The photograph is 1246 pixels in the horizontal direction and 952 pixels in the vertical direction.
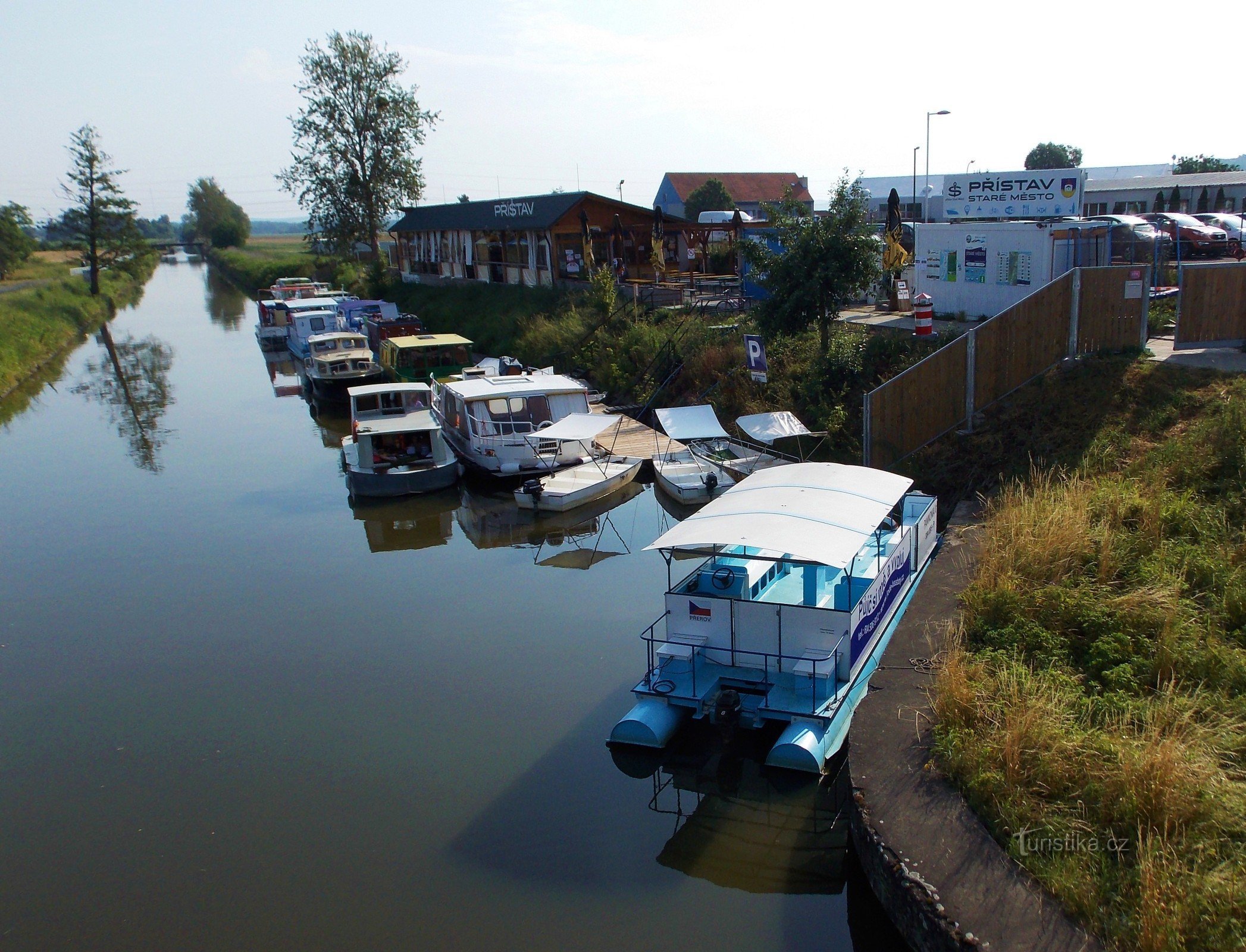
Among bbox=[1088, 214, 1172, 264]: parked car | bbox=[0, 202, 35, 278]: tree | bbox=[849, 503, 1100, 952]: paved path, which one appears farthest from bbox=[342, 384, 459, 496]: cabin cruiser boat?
bbox=[0, 202, 35, 278]: tree

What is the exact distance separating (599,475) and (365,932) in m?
12.7

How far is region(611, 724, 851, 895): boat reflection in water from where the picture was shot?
28.7 feet

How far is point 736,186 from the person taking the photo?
227 feet

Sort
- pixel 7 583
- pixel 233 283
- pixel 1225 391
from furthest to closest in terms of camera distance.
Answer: pixel 233 283
pixel 7 583
pixel 1225 391

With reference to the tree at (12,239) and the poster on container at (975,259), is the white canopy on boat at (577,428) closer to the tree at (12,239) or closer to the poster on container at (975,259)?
the poster on container at (975,259)

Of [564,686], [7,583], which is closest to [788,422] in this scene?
[564,686]

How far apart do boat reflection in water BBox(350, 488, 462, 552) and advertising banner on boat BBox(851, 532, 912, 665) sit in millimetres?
9777

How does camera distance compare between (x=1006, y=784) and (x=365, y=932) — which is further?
(x=365, y=932)

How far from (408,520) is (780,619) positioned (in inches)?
475

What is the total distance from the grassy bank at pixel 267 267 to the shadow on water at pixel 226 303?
1.05 meters

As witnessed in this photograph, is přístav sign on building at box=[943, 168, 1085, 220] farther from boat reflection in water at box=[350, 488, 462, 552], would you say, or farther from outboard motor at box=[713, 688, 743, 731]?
outboard motor at box=[713, 688, 743, 731]

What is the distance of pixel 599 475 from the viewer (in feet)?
66.1

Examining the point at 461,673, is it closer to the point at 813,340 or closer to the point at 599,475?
the point at 599,475

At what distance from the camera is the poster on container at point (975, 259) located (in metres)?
21.8
